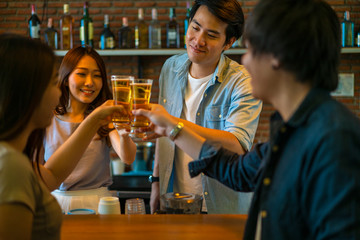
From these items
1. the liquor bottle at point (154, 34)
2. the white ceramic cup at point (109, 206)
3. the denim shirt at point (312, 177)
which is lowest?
the white ceramic cup at point (109, 206)

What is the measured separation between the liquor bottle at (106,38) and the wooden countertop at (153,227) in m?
2.75

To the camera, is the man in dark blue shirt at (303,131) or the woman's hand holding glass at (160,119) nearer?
the man in dark blue shirt at (303,131)

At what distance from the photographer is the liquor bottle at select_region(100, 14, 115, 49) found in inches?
159

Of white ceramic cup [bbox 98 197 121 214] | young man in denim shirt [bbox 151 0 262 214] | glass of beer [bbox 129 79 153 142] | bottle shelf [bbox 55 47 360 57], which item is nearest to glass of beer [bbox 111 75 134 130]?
glass of beer [bbox 129 79 153 142]

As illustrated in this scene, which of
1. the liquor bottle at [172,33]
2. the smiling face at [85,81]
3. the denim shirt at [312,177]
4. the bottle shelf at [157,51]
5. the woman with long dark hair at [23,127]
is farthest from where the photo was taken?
the liquor bottle at [172,33]

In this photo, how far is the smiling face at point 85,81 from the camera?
2.13 m

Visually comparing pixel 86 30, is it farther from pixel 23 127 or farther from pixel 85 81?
pixel 23 127

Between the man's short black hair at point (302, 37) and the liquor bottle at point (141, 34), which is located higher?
the liquor bottle at point (141, 34)

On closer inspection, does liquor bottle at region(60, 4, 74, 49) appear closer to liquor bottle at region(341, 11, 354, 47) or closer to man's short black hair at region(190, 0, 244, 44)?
man's short black hair at region(190, 0, 244, 44)

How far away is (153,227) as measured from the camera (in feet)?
4.56

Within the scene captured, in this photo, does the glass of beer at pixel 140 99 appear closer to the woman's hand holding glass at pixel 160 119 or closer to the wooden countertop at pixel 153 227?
the woman's hand holding glass at pixel 160 119

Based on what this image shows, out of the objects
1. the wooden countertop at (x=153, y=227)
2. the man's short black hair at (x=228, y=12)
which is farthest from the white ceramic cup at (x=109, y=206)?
the man's short black hair at (x=228, y=12)

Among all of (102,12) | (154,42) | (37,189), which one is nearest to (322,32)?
(37,189)

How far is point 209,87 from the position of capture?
7.07 feet
